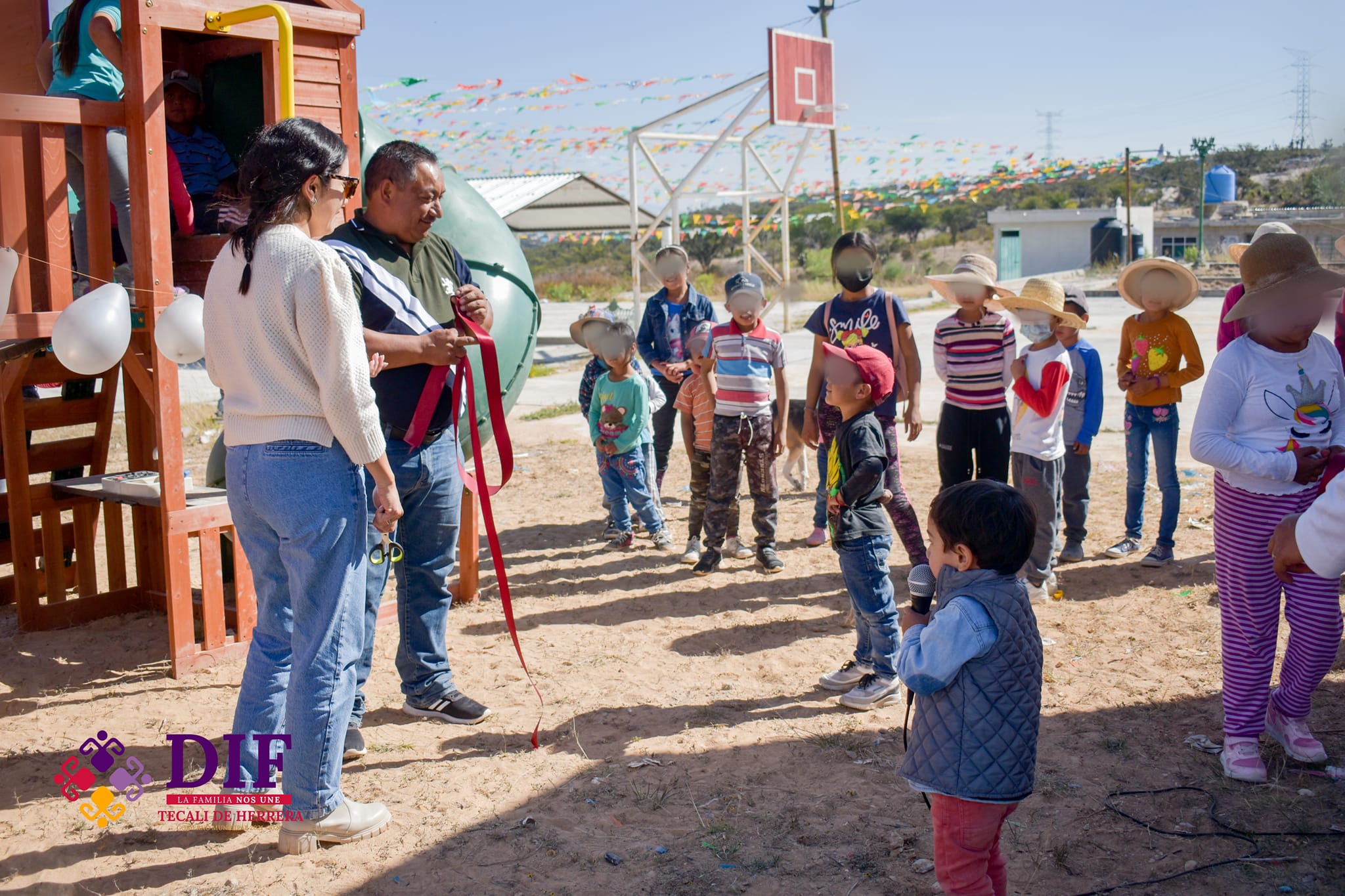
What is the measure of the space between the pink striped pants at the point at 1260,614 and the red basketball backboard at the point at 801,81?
14101mm

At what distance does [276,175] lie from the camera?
2.81 m

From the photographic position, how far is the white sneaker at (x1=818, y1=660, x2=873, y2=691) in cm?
431

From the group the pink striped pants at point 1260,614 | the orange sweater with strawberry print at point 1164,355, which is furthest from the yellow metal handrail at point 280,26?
the orange sweater with strawberry print at point 1164,355

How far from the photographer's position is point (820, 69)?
17.8 metres

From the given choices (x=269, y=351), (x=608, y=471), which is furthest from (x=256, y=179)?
(x=608, y=471)

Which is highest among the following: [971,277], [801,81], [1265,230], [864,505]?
[801,81]

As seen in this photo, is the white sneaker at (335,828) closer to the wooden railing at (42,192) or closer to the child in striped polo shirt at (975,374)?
the wooden railing at (42,192)

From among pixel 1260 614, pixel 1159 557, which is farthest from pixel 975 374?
pixel 1260 614

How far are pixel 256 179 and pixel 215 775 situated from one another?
204 cm

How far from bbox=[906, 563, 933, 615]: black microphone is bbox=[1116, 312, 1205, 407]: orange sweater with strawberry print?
146 inches

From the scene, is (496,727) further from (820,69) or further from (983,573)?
(820,69)

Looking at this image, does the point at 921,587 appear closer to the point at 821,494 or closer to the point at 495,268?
the point at 821,494

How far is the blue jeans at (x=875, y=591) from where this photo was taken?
13.3ft

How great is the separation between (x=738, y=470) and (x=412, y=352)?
3.06 m
